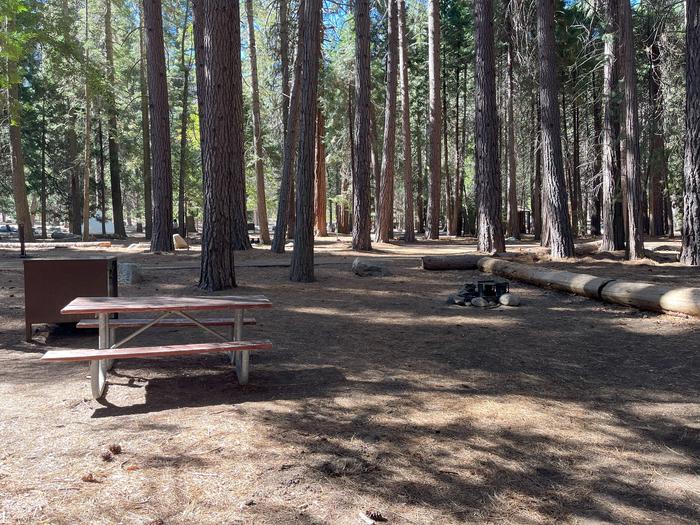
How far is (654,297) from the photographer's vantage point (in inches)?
317

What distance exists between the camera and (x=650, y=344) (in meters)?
6.55

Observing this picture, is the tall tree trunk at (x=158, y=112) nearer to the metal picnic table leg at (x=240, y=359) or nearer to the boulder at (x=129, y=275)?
the boulder at (x=129, y=275)

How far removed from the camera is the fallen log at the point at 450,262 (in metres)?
13.4

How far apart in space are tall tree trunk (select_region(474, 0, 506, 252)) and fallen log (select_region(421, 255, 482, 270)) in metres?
2.78

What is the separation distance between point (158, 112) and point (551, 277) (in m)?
12.1

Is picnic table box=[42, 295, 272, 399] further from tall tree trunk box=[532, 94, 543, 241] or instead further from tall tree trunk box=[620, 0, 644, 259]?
tall tree trunk box=[532, 94, 543, 241]

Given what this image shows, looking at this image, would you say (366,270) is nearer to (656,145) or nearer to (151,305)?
(151,305)

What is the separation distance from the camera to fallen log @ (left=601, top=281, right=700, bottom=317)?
7539 millimetres

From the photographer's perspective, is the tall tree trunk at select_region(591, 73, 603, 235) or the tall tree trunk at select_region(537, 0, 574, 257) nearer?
the tall tree trunk at select_region(537, 0, 574, 257)

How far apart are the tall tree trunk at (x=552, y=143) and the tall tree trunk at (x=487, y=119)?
130 centimetres

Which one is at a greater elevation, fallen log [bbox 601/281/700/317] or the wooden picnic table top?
the wooden picnic table top

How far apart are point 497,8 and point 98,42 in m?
20.7

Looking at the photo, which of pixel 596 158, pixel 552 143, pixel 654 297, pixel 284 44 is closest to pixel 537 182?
pixel 596 158

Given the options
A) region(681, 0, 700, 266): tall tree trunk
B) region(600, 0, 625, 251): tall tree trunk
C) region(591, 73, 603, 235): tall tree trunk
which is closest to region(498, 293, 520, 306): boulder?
region(681, 0, 700, 266): tall tree trunk
